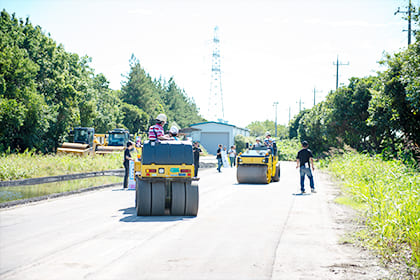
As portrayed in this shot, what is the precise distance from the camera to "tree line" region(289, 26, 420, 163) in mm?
20250

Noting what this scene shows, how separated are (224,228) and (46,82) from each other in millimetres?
36966

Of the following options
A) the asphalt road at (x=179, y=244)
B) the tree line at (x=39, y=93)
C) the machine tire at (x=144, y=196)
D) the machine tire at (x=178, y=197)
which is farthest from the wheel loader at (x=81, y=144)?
the machine tire at (x=178, y=197)

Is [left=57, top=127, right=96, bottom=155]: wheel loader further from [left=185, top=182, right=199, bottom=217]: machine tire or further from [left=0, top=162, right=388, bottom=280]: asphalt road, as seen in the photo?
[left=185, top=182, right=199, bottom=217]: machine tire

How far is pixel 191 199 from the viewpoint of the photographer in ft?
37.5

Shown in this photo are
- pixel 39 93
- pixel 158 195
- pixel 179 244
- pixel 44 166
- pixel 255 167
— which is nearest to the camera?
pixel 179 244

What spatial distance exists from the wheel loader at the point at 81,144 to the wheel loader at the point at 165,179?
2489cm

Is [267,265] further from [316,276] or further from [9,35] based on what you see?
[9,35]

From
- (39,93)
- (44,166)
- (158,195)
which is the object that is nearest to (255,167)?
(158,195)

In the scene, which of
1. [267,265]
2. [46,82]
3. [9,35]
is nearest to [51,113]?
[46,82]

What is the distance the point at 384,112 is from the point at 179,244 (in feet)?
66.8

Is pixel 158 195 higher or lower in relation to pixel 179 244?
higher

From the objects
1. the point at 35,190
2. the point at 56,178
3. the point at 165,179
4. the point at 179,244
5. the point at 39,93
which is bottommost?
the point at 179,244

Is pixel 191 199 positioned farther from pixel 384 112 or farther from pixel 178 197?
pixel 384 112

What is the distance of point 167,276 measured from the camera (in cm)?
629
